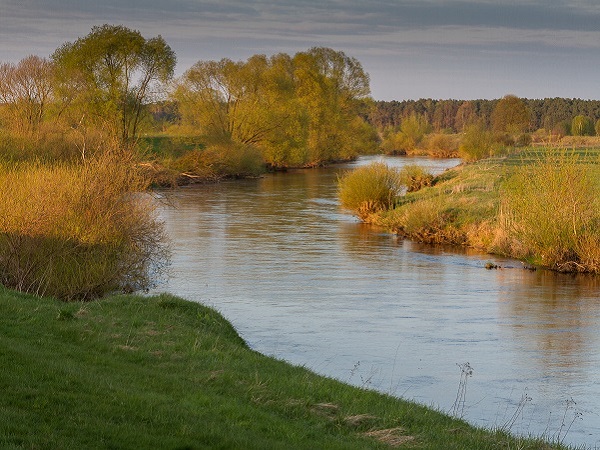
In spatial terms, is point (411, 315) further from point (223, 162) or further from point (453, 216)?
point (223, 162)

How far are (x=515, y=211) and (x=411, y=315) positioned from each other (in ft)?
38.3

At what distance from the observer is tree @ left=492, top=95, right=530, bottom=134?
95.8 metres

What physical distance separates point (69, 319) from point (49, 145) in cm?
2336

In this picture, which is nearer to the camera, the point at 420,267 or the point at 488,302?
the point at 488,302

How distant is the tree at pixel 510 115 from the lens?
95.8 m

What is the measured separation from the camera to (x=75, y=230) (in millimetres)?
22031

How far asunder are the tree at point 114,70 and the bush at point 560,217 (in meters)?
35.3

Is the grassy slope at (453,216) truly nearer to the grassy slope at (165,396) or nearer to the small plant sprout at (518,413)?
the small plant sprout at (518,413)

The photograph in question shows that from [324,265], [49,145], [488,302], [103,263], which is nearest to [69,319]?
[103,263]

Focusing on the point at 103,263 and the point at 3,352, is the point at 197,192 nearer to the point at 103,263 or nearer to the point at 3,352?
the point at 103,263

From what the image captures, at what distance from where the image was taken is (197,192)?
185ft

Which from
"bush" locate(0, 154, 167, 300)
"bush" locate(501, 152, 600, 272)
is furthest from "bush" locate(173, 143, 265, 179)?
"bush" locate(0, 154, 167, 300)

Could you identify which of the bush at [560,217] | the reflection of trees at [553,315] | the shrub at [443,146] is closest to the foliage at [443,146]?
the shrub at [443,146]

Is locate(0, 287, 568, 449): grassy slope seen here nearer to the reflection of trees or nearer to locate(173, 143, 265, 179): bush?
the reflection of trees
